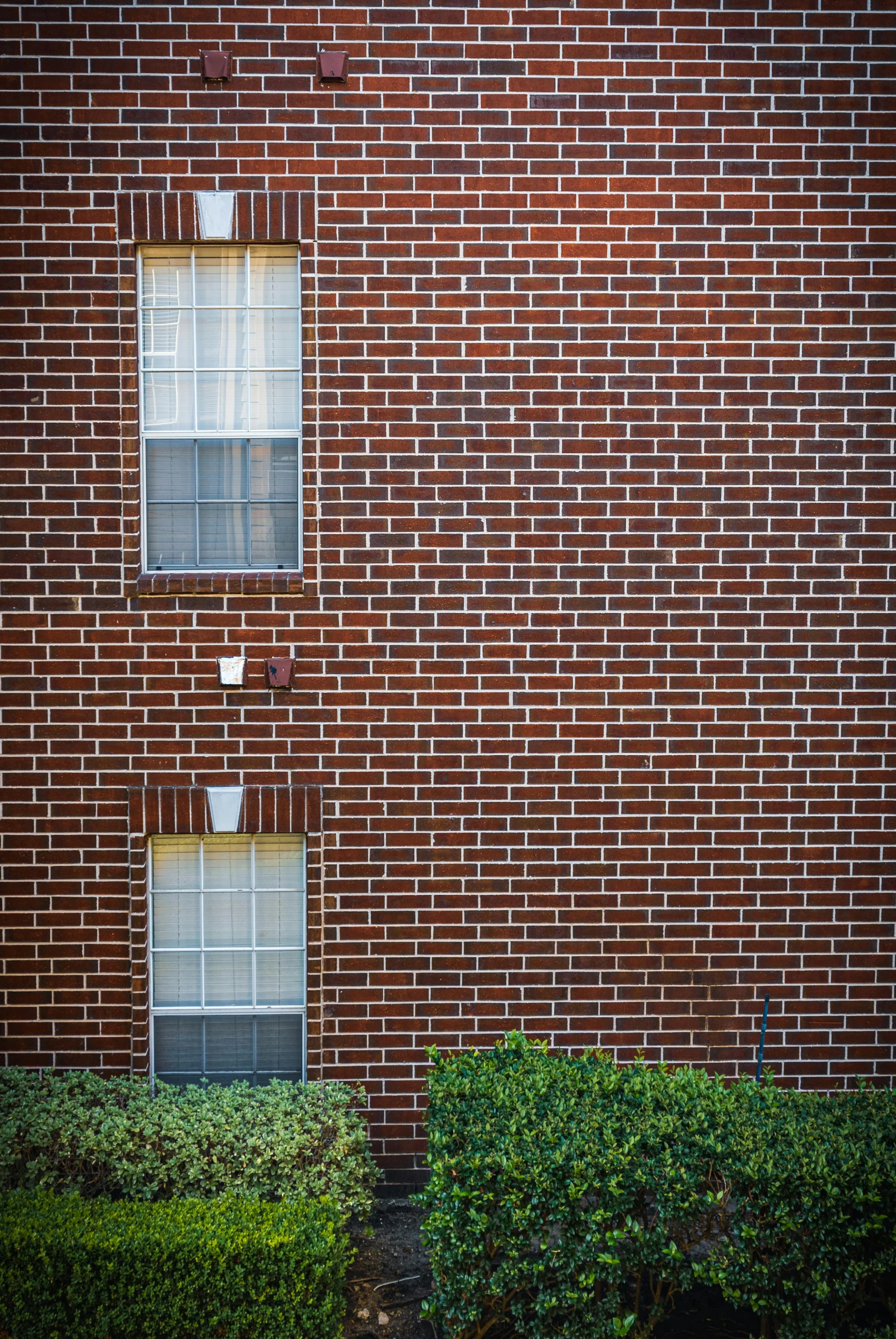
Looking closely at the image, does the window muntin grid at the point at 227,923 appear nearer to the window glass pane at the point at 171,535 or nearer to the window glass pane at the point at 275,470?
the window glass pane at the point at 171,535

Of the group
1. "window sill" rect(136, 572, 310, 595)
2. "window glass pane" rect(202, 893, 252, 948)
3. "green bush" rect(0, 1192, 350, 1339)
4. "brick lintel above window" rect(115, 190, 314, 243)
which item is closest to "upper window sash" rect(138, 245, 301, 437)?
"brick lintel above window" rect(115, 190, 314, 243)

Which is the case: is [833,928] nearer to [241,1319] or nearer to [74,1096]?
[241,1319]

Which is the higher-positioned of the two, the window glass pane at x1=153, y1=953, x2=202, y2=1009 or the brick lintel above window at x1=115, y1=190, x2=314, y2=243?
the brick lintel above window at x1=115, y1=190, x2=314, y2=243

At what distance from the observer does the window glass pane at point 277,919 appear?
5938 mm

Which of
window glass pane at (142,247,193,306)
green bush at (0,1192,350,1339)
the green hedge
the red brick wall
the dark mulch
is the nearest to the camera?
the green hedge

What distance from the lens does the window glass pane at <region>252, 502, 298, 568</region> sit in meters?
5.97

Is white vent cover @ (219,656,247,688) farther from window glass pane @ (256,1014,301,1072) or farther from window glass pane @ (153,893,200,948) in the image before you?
window glass pane @ (256,1014,301,1072)

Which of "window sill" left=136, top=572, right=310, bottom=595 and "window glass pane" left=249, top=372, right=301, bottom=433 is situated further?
"window glass pane" left=249, top=372, right=301, bottom=433

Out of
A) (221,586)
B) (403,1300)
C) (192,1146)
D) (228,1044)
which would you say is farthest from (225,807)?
(403,1300)

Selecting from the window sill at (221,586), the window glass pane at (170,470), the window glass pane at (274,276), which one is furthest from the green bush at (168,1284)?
the window glass pane at (274,276)

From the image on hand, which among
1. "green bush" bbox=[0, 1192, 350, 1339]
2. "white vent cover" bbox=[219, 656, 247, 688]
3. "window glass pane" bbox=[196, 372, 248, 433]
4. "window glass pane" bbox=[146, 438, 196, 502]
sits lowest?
"green bush" bbox=[0, 1192, 350, 1339]

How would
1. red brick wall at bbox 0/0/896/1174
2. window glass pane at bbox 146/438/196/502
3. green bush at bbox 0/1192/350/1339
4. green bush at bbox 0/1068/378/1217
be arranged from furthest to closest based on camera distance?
window glass pane at bbox 146/438/196/502
red brick wall at bbox 0/0/896/1174
green bush at bbox 0/1068/378/1217
green bush at bbox 0/1192/350/1339

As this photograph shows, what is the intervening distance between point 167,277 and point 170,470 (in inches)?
47.2

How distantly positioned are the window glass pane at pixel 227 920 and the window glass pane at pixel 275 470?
258 cm
